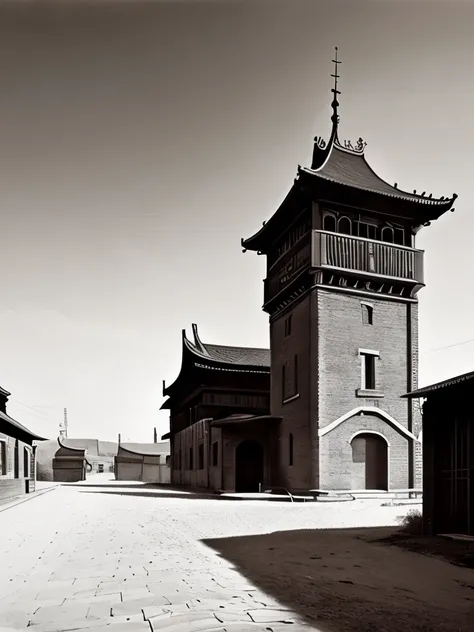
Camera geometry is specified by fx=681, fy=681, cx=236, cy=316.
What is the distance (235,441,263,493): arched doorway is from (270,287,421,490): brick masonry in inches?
108

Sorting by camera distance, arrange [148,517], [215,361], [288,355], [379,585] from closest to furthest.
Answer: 1. [379,585]
2. [148,517]
3. [288,355]
4. [215,361]

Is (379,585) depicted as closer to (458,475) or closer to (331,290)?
(458,475)

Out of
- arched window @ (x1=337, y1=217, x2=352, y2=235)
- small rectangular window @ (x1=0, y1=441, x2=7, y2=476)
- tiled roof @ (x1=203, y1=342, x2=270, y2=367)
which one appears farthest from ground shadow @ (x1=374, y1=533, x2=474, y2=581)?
tiled roof @ (x1=203, y1=342, x2=270, y2=367)

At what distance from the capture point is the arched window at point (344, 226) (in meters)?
23.7

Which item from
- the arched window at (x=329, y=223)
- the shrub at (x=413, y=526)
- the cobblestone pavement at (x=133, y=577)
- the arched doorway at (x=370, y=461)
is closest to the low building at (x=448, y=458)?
the shrub at (x=413, y=526)

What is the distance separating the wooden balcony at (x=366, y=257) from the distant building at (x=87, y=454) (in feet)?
133

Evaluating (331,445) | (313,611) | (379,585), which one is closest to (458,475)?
(379,585)

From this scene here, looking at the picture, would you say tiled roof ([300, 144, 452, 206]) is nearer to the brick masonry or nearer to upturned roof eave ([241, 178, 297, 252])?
upturned roof eave ([241, 178, 297, 252])

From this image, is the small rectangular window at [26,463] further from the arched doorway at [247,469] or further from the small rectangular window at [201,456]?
the arched doorway at [247,469]

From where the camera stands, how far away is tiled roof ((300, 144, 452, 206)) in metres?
24.1

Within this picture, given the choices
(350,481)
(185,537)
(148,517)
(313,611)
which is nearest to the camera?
(313,611)

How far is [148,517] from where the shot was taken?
15516 millimetres

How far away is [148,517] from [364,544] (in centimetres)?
658

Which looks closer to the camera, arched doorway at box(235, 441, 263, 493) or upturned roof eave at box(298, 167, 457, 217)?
upturned roof eave at box(298, 167, 457, 217)
